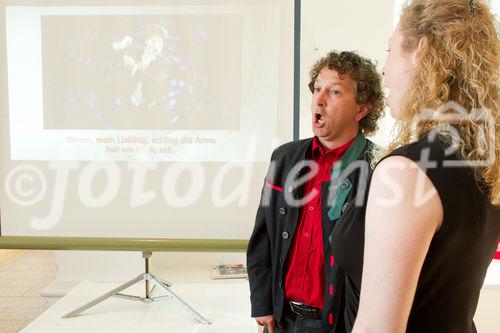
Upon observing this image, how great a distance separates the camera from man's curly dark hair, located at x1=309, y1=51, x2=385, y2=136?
1.75 metres

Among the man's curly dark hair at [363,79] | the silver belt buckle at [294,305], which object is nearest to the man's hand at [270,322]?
the silver belt buckle at [294,305]

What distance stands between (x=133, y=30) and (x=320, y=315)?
154 centimetres

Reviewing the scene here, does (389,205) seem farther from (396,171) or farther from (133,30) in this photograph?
(133,30)

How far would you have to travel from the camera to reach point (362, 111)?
1779 mm

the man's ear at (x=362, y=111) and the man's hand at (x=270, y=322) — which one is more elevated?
the man's ear at (x=362, y=111)

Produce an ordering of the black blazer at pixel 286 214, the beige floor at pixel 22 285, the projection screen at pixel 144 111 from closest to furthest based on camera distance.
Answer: the black blazer at pixel 286 214, the projection screen at pixel 144 111, the beige floor at pixel 22 285

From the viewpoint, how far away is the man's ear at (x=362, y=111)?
1.77 metres

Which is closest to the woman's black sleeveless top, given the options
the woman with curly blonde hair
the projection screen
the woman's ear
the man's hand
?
the woman with curly blonde hair

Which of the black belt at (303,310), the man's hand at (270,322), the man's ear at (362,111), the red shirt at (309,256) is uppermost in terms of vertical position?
the man's ear at (362,111)

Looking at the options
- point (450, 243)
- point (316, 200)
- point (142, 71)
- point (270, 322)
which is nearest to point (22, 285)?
point (142, 71)

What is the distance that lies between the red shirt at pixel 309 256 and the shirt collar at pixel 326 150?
0.03m

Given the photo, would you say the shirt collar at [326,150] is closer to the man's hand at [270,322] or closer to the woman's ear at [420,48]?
the man's hand at [270,322]

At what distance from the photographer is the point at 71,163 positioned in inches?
86.4

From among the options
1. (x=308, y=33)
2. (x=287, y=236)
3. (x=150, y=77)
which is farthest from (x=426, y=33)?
(x=150, y=77)
